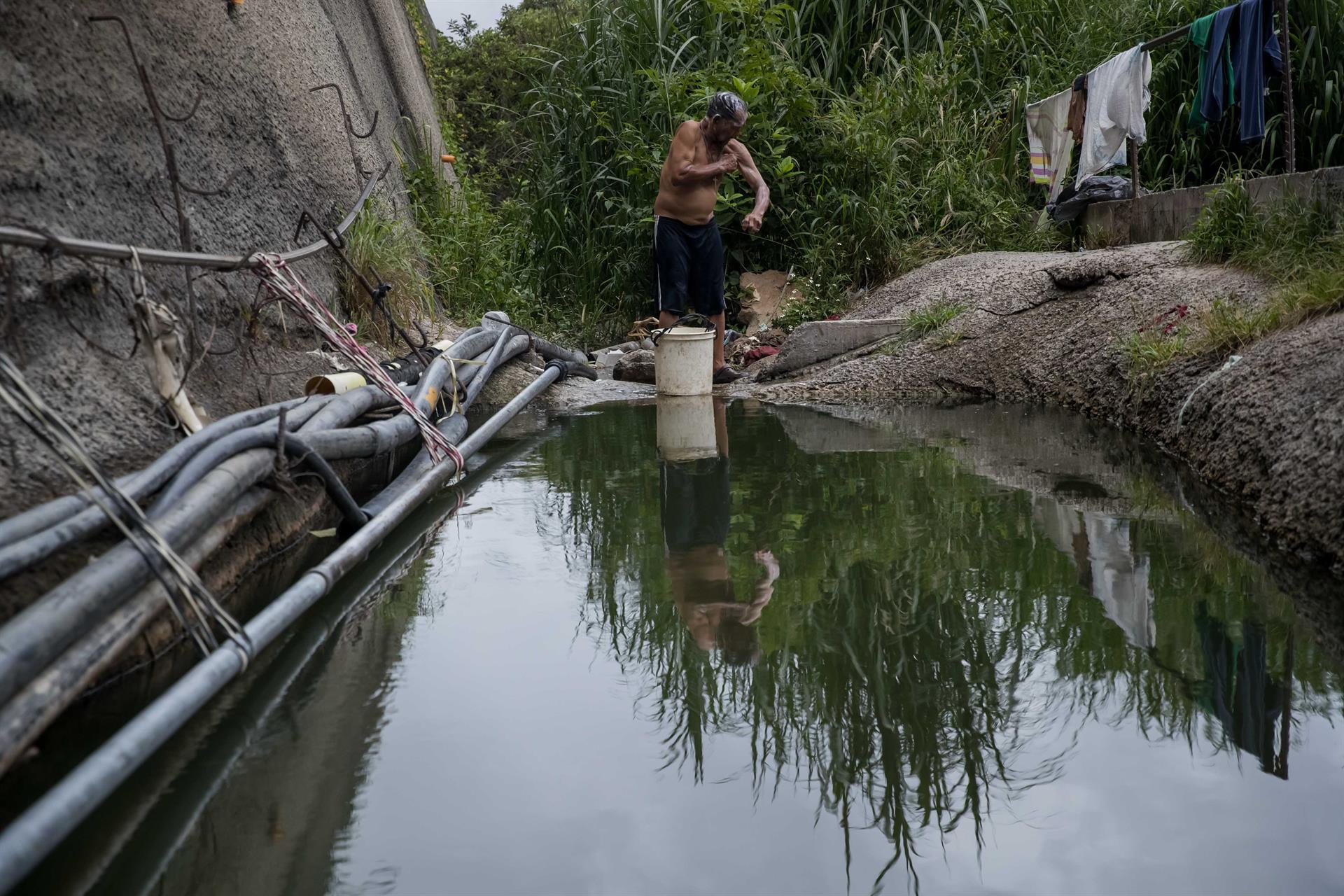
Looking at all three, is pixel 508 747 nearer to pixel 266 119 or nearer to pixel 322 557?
pixel 322 557

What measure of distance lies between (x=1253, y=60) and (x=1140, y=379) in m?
3.74

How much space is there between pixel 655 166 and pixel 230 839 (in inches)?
341

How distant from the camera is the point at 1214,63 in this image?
8039mm

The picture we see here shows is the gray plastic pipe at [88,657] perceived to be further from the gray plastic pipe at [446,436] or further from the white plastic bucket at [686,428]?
the white plastic bucket at [686,428]

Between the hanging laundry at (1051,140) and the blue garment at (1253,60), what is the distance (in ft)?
5.40

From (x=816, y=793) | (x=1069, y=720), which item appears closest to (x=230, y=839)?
(x=816, y=793)

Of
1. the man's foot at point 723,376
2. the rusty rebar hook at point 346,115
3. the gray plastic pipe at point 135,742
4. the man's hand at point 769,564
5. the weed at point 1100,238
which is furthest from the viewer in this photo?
the weed at point 1100,238

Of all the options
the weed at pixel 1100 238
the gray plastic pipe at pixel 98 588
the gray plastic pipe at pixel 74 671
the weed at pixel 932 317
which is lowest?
the gray plastic pipe at pixel 74 671

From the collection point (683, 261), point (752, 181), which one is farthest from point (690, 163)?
point (683, 261)

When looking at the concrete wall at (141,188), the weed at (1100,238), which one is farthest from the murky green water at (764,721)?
the weed at (1100,238)

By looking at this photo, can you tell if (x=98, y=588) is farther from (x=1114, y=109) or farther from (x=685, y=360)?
(x=1114, y=109)

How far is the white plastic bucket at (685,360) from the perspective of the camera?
723 centimetres

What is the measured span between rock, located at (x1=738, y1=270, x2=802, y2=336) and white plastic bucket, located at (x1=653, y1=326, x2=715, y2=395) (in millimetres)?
2693

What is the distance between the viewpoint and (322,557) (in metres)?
3.57
